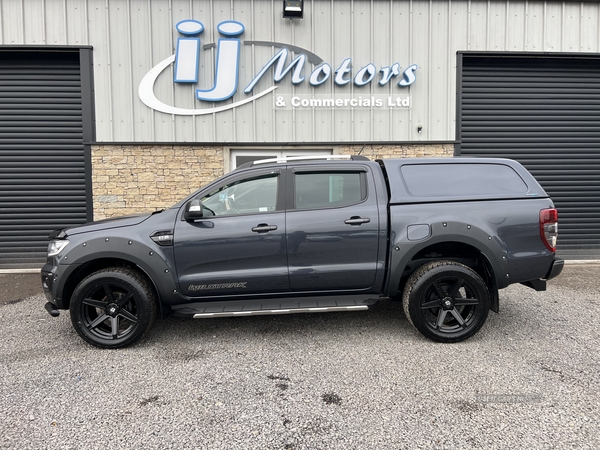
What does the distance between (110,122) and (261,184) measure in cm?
503

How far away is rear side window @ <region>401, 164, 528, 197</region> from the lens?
12.5ft

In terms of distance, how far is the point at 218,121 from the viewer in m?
7.40

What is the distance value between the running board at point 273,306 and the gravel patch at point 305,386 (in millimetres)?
367

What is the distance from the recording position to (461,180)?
3.88m

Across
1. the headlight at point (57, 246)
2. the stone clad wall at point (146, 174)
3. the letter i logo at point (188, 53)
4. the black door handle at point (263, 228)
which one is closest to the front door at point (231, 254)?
the black door handle at point (263, 228)

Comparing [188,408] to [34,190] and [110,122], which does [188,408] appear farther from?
[34,190]

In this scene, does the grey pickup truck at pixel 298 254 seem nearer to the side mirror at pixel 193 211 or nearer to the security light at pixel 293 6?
the side mirror at pixel 193 211

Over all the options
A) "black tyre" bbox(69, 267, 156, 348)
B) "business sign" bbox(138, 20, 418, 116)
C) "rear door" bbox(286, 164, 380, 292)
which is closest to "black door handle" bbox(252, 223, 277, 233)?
"rear door" bbox(286, 164, 380, 292)

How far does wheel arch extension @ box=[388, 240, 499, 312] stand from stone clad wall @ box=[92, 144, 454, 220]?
476cm

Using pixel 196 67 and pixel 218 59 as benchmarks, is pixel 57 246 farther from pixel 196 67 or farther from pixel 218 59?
pixel 218 59

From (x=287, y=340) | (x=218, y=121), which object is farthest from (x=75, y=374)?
(x=218, y=121)

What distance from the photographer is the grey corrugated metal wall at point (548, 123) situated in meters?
8.00

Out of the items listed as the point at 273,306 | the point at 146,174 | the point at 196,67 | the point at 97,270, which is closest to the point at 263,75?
the point at 196,67

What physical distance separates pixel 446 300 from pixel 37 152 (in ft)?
26.6
